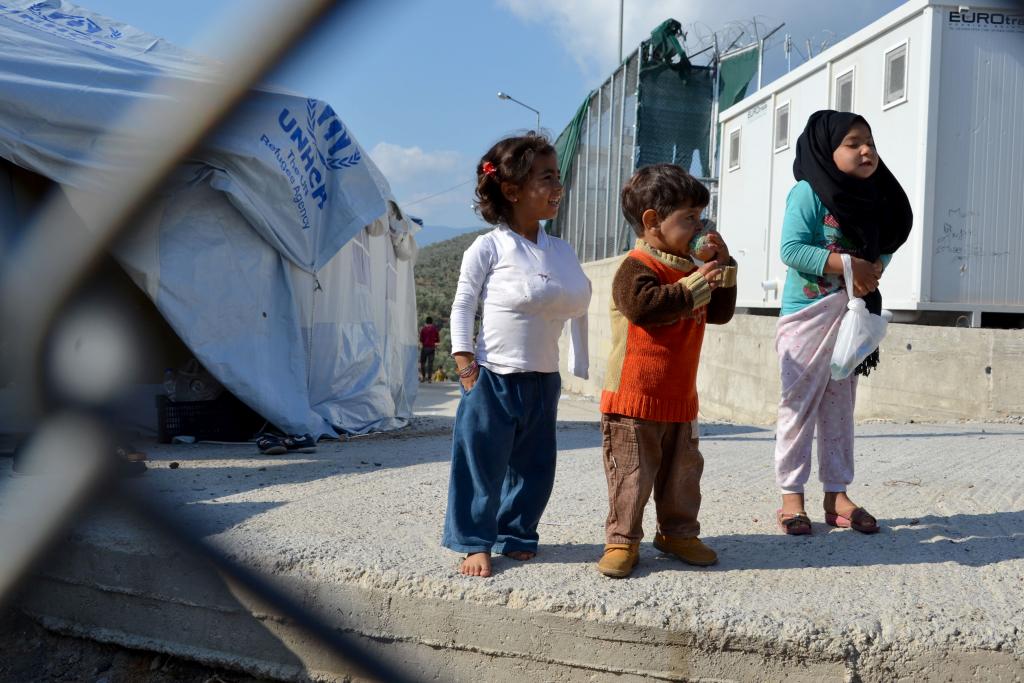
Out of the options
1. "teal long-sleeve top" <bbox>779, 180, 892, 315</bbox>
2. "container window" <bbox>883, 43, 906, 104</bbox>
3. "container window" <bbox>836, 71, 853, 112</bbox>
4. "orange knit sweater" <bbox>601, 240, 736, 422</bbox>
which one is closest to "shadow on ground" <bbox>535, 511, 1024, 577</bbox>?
"orange knit sweater" <bbox>601, 240, 736, 422</bbox>

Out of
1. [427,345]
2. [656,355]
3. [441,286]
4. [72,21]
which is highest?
[72,21]

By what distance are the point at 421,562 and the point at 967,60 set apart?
8.12 metres

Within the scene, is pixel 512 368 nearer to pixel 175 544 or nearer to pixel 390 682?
pixel 390 682

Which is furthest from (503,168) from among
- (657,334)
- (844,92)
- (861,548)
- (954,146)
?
(844,92)

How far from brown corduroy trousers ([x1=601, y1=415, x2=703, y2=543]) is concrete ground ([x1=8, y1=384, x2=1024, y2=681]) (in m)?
0.14

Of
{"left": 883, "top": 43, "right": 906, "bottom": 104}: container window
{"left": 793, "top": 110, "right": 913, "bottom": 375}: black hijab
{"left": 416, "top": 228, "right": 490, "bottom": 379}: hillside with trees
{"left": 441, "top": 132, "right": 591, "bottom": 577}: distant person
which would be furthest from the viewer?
{"left": 416, "top": 228, "right": 490, "bottom": 379}: hillside with trees

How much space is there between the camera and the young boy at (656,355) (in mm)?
2631

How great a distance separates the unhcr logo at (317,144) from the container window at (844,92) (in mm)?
6105

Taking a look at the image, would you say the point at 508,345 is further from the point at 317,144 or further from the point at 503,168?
the point at 317,144

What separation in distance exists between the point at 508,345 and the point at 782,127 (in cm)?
1020

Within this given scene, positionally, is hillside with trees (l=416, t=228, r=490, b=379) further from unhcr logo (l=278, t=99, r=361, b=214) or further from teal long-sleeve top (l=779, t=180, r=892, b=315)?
teal long-sleeve top (l=779, t=180, r=892, b=315)

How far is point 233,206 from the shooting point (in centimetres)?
584

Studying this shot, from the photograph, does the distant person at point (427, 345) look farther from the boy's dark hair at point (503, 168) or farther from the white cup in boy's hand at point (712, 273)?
the white cup in boy's hand at point (712, 273)

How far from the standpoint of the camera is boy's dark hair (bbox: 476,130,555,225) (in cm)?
278
